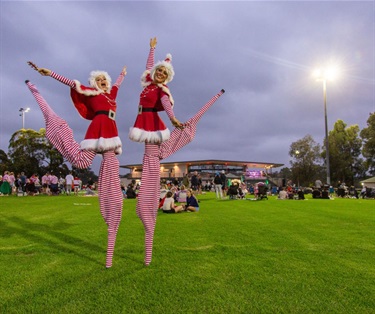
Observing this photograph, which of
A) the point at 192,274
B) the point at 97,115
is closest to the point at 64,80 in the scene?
the point at 97,115

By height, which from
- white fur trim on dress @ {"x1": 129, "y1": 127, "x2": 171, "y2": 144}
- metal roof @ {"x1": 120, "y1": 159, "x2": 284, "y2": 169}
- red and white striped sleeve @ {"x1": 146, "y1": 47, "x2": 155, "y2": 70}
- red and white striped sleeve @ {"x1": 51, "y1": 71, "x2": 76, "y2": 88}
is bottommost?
white fur trim on dress @ {"x1": 129, "y1": 127, "x2": 171, "y2": 144}

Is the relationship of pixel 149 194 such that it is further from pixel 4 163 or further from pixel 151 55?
pixel 4 163

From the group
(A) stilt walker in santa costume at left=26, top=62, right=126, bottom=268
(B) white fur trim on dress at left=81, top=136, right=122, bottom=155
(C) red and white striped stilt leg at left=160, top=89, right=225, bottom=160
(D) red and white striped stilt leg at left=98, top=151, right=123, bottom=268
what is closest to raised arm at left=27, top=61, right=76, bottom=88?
(A) stilt walker in santa costume at left=26, top=62, right=126, bottom=268

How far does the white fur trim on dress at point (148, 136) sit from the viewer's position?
443 centimetres

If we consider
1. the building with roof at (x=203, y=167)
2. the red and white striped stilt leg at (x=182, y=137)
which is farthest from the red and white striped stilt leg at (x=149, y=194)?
the building with roof at (x=203, y=167)

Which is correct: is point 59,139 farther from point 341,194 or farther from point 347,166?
point 347,166

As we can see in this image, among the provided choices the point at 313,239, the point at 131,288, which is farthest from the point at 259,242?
the point at 131,288

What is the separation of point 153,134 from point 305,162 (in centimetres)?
6558

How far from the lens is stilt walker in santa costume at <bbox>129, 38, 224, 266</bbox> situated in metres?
4.39

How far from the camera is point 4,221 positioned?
877cm

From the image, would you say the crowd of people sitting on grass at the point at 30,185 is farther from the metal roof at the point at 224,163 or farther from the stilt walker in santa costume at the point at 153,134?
the metal roof at the point at 224,163

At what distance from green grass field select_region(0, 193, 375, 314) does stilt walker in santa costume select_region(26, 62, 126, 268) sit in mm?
838

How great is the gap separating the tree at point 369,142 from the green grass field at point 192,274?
47.9 metres

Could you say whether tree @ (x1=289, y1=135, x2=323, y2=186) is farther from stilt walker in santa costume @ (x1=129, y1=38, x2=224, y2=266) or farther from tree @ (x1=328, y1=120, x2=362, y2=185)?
stilt walker in santa costume @ (x1=129, y1=38, x2=224, y2=266)
